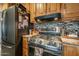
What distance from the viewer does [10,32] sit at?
6.50 feet

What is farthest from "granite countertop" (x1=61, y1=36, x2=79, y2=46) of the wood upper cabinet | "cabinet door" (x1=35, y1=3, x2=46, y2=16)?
"cabinet door" (x1=35, y1=3, x2=46, y2=16)

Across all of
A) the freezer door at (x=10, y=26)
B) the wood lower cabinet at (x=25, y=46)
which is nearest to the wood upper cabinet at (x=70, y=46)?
the wood lower cabinet at (x=25, y=46)

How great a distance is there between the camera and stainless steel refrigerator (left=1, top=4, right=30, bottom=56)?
6.44 ft

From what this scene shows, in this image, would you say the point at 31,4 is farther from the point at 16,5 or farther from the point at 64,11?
the point at 64,11

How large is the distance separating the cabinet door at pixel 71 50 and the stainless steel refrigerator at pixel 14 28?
57cm

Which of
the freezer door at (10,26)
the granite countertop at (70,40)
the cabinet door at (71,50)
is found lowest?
the cabinet door at (71,50)

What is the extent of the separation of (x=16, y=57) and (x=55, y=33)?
64 cm

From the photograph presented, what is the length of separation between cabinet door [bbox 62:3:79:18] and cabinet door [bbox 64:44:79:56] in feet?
1.30

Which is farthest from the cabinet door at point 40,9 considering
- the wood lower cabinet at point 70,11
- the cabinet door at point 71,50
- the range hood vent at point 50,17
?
the cabinet door at point 71,50

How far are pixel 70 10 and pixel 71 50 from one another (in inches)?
20.9

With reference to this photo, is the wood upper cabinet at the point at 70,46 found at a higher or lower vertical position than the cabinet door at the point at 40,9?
lower

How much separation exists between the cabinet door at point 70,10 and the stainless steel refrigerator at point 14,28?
1.66 ft

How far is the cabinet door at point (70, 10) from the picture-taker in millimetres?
1898

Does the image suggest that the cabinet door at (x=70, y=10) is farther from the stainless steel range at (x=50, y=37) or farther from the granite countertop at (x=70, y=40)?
the granite countertop at (x=70, y=40)
